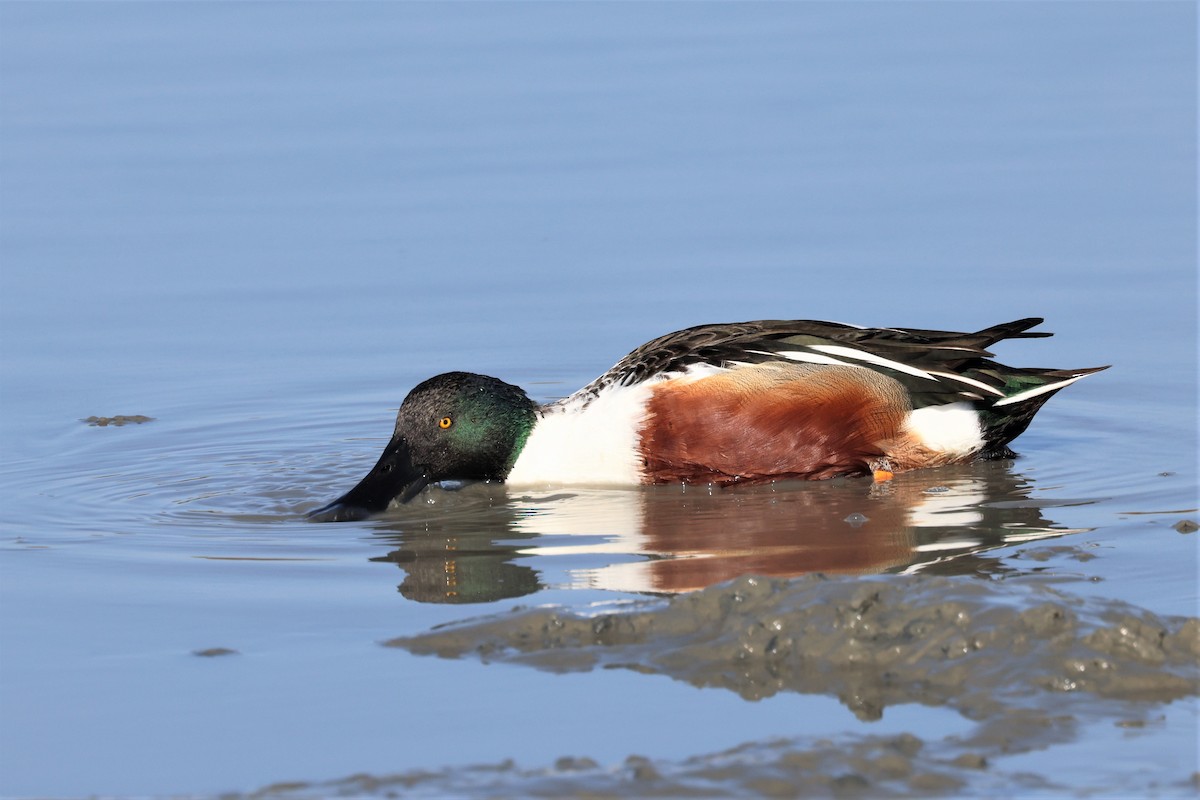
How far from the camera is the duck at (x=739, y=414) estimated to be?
26.0 ft

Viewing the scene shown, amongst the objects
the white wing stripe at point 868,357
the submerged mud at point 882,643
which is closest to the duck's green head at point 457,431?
the white wing stripe at point 868,357

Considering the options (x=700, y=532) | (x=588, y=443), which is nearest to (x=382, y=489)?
(x=588, y=443)

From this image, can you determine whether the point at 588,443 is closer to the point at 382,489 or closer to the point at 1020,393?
the point at 382,489

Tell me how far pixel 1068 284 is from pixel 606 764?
273 inches

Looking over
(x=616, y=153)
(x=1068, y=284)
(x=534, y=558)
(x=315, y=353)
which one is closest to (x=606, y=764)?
(x=534, y=558)

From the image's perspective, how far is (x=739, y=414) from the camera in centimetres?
792

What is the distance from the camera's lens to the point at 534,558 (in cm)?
679

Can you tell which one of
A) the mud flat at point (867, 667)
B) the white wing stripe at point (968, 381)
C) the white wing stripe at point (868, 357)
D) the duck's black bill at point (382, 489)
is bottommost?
the mud flat at point (867, 667)

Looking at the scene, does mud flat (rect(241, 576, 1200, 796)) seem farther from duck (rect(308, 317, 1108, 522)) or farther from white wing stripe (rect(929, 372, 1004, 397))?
white wing stripe (rect(929, 372, 1004, 397))

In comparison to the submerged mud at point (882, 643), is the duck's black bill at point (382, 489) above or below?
above

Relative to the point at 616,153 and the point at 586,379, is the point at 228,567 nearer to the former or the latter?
the point at 586,379

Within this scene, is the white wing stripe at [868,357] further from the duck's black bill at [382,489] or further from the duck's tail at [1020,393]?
the duck's black bill at [382,489]

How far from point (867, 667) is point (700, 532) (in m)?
2.22

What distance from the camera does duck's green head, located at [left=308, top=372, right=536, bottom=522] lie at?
8.09 m
